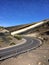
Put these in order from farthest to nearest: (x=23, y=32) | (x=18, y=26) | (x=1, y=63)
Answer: (x=18, y=26) → (x=23, y=32) → (x=1, y=63)

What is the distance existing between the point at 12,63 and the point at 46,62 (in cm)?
643

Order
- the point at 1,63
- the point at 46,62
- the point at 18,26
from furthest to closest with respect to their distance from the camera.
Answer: the point at 18,26, the point at 46,62, the point at 1,63

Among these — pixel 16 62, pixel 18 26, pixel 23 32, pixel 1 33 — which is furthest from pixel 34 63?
pixel 18 26

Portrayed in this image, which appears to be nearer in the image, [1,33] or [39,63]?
[39,63]

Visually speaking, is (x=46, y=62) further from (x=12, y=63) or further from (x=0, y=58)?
(x=0, y=58)

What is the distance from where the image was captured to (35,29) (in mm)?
145000

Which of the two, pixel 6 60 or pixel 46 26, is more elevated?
pixel 46 26

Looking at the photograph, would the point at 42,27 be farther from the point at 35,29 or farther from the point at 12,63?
the point at 12,63

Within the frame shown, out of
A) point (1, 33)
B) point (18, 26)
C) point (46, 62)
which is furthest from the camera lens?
point (18, 26)

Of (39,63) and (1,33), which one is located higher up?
(1,33)

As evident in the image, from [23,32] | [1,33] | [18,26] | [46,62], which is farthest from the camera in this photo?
[18,26]

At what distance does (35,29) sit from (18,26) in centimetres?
2837

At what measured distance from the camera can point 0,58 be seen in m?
34.2

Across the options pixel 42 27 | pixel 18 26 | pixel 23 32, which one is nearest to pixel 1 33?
pixel 23 32
